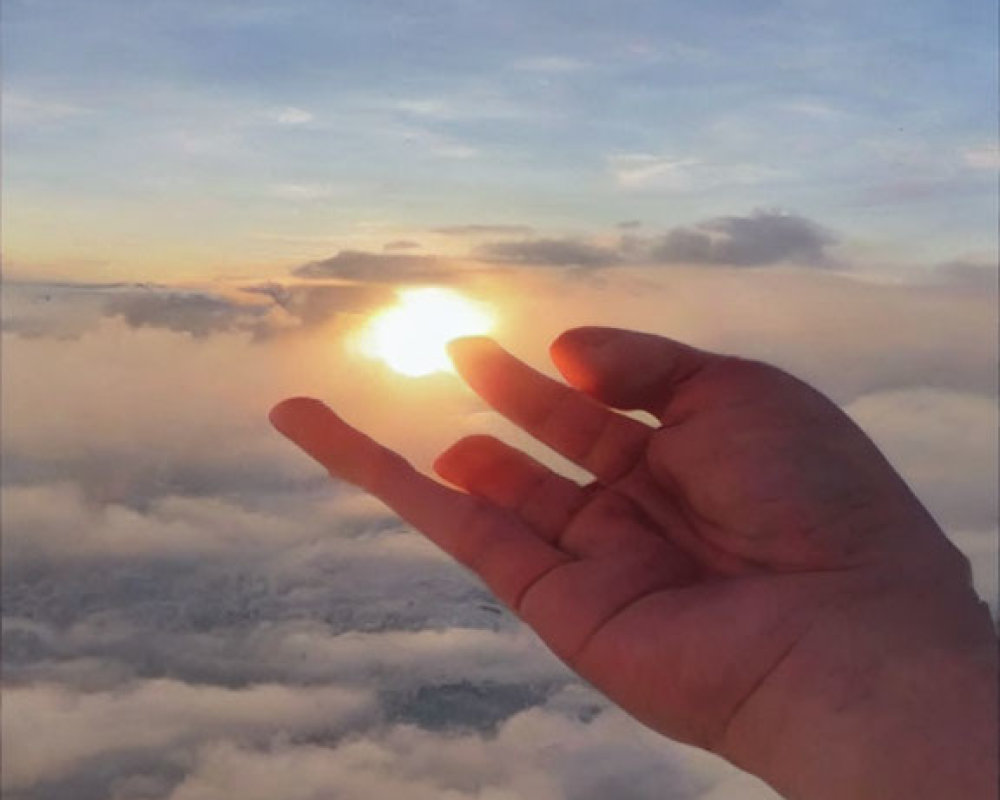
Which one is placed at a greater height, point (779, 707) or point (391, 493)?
point (391, 493)

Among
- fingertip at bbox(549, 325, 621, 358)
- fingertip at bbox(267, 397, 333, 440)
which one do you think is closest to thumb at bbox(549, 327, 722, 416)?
fingertip at bbox(549, 325, 621, 358)

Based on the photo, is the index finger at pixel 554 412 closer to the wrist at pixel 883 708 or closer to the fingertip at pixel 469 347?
the fingertip at pixel 469 347

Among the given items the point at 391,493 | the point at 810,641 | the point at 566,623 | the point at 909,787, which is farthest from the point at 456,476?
the point at 909,787

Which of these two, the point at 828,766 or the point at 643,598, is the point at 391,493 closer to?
the point at 643,598

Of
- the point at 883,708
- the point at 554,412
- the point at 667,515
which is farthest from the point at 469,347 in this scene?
the point at 883,708

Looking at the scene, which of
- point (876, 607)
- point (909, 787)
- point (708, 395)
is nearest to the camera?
point (909, 787)

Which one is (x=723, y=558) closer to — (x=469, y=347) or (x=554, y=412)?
(x=554, y=412)

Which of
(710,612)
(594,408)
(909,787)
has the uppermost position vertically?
(594,408)

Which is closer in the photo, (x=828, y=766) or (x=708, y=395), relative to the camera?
(x=828, y=766)
